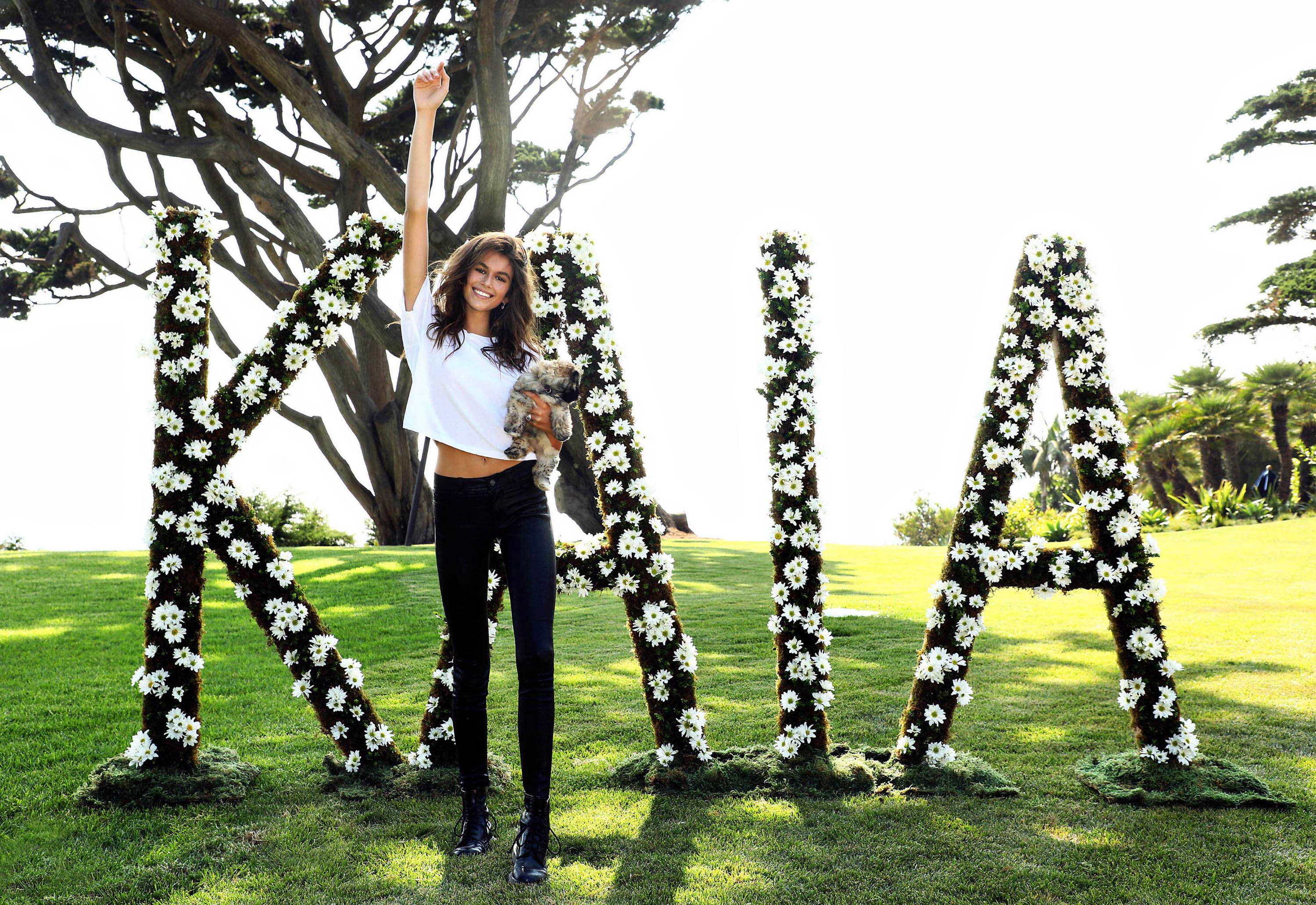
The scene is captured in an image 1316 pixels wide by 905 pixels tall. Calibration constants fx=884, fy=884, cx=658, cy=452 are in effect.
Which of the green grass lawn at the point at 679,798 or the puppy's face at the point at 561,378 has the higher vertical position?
the puppy's face at the point at 561,378

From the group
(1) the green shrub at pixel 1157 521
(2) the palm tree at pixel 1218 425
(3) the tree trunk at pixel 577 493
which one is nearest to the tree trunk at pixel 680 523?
(3) the tree trunk at pixel 577 493

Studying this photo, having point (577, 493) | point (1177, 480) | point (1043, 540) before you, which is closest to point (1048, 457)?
point (1177, 480)

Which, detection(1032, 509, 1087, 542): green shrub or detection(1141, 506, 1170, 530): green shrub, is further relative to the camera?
detection(1141, 506, 1170, 530): green shrub

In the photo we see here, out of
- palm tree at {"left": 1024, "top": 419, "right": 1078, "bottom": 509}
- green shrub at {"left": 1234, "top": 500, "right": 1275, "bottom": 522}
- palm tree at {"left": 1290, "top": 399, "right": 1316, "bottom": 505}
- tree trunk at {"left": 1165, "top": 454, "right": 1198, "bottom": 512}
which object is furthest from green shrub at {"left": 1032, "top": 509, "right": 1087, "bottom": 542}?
palm tree at {"left": 1024, "top": 419, "right": 1078, "bottom": 509}

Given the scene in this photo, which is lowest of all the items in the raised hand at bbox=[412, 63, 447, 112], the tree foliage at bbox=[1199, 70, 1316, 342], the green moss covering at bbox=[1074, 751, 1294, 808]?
the green moss covering at bbox=[1074, 751, 1294, 808]

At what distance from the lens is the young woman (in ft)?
12.0

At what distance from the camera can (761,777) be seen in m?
4.60

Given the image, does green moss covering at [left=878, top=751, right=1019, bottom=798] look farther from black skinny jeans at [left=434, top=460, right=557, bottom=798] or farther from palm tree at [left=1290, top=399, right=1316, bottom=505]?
palm tree at [left=1290, top=399, right=1316, bottom=505]

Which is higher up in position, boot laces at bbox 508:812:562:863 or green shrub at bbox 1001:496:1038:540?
green shrub at bbox 1001:496:1038:540

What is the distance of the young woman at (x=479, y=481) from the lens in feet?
12.0

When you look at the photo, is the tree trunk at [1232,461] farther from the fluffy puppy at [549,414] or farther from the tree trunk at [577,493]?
the fluffy puppy at [549,414]

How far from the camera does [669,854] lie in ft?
12.2

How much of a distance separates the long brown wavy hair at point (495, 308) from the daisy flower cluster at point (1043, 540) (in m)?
2.60

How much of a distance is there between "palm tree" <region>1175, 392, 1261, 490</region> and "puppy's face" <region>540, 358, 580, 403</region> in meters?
Answer: 28.6
